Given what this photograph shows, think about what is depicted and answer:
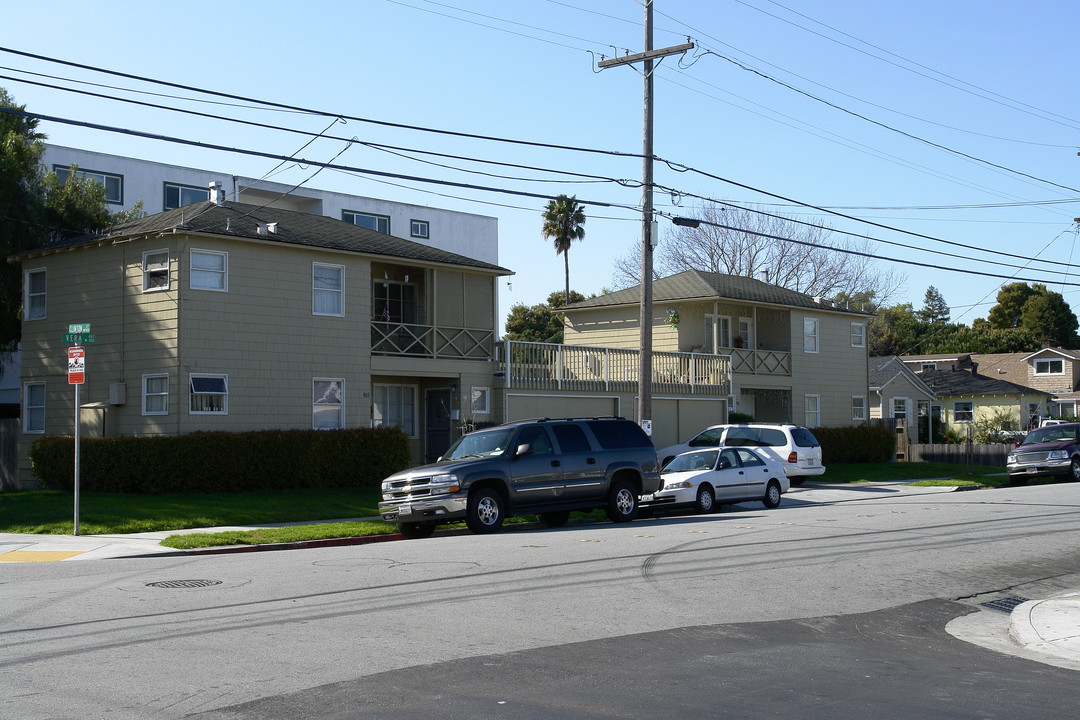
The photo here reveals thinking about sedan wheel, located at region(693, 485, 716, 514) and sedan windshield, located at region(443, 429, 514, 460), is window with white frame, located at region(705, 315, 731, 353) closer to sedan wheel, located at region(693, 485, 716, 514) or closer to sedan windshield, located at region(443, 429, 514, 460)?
sedan wheel, located at region(693, 485, 716, 514)

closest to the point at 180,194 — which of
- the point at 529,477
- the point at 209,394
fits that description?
the point at 209,394

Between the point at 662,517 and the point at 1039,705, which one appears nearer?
the point at 1039,705

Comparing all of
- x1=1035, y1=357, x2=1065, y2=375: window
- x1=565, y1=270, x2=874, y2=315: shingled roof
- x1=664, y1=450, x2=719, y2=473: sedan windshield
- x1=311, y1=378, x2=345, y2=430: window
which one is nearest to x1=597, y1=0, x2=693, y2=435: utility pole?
x1=664, y1=450, x2=719, y2=473: sedan windshield

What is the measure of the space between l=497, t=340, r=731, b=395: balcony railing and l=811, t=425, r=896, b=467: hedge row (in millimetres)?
5566

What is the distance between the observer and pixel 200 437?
25.3m

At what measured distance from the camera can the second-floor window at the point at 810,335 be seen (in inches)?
1756

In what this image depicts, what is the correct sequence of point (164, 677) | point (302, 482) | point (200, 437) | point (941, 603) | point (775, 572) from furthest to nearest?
point (302, 482) < point (200, 437) < point (775, 572) < point (941, 603) < point (164, 677)

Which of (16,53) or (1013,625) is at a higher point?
(16,53)

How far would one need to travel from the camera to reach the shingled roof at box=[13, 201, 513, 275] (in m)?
27.1

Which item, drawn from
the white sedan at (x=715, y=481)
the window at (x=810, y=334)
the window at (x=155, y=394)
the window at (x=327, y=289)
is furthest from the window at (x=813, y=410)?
the window at (x=155, y=394)

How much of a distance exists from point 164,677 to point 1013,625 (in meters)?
7.73

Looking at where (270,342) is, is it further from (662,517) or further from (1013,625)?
(1013,625)

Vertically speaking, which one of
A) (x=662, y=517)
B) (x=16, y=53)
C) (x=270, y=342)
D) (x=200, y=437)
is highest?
(x=16, y=53)

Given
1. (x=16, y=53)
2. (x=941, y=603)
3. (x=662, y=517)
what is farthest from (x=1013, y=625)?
(x=16, y=53)
